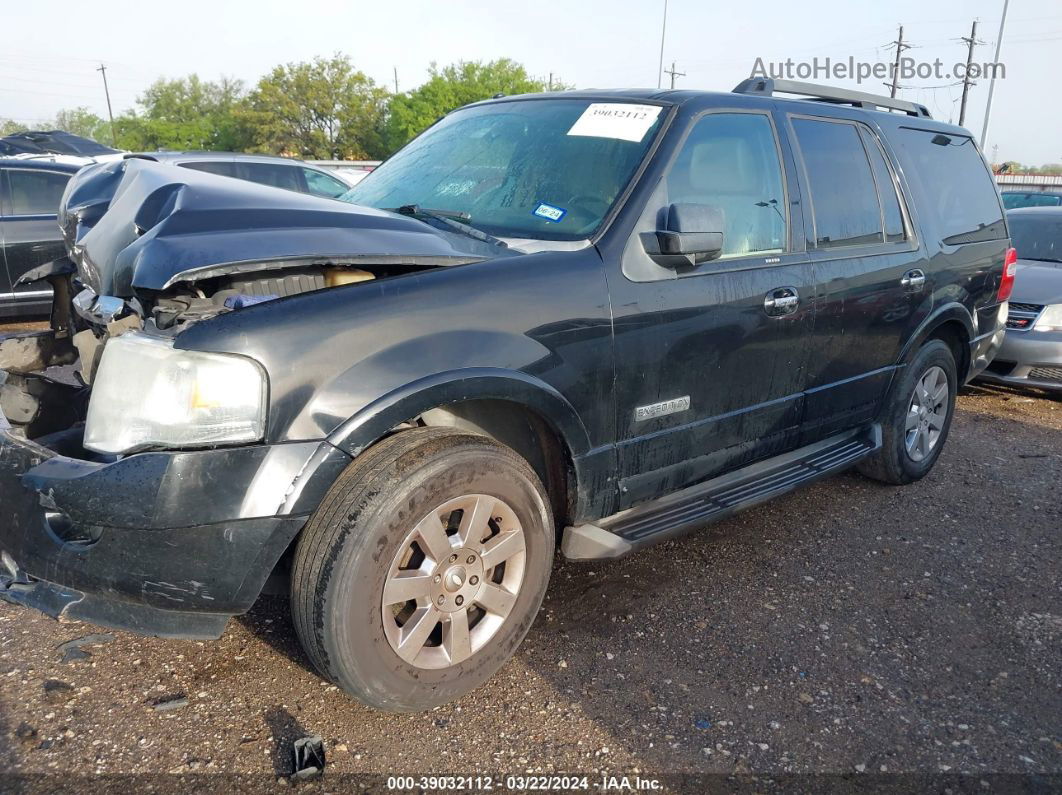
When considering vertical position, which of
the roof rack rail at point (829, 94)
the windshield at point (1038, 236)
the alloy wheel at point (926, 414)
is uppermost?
the roof rack rail at point (829, 94)

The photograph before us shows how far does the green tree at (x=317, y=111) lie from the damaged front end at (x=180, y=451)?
57.4 metres

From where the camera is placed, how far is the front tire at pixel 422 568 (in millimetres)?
2201

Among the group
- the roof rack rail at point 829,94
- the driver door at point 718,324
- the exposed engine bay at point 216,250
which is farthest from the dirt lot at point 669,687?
the roof rack rail at point 829,94

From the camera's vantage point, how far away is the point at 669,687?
8.77 feet

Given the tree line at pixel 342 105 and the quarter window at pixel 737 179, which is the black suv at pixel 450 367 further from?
the tree line at pixel 342 105

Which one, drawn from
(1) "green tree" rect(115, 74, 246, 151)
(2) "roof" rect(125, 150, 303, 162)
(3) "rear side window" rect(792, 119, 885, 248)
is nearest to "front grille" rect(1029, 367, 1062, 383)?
(3) "rear side window" rect(792, 119, 885, 248)

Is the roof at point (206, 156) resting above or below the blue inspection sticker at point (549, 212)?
above

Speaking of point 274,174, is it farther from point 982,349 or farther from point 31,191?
point 982,349

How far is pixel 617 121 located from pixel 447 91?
182ft

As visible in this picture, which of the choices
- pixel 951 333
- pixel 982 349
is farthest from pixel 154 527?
pixel 982 349

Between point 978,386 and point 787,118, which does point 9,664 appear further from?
point 978,386

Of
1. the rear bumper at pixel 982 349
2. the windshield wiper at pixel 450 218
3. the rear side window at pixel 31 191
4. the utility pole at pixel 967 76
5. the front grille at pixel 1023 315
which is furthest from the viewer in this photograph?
the utility pole at pixel 967 76

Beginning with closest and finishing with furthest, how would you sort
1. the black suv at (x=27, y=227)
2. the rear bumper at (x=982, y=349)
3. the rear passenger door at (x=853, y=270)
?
1. the rear passenger door at (x=853, y=270)
2. the rear bumper at (x=982, y=349)
3. the black suv at (x=27, y=227)

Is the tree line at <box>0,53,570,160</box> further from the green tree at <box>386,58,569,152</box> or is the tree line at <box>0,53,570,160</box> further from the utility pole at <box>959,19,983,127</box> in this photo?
the utility pole at <box>959,19,983,127</box>
